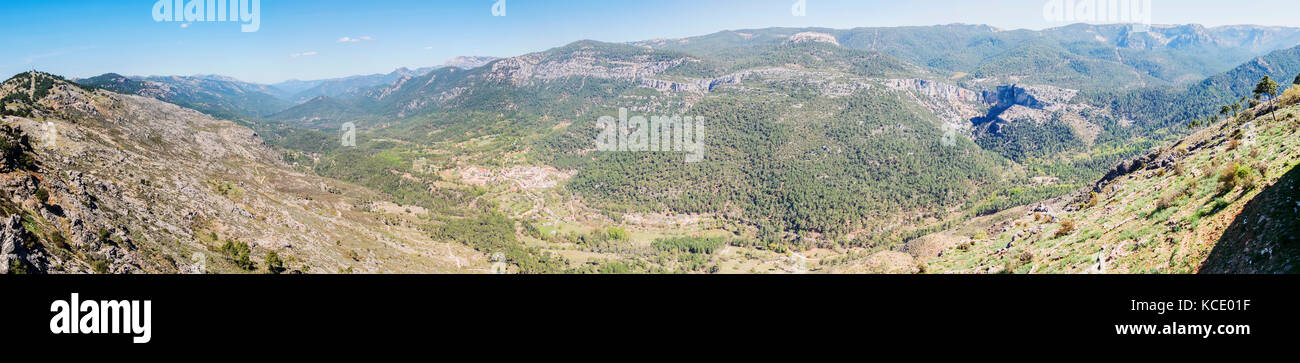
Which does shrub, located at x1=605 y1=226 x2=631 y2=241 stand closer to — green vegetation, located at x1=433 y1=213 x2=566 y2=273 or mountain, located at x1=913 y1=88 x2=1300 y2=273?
green vegetation, located at x1=433 y1=213 x2=566 y2=273

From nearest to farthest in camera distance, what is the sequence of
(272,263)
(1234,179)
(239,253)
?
(1234,179) < (239,253) < (272,263)

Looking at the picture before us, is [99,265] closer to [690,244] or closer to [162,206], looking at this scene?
[162,206]

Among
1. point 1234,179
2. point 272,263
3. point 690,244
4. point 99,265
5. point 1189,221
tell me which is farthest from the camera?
point 690,244

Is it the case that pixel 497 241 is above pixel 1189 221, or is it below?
below

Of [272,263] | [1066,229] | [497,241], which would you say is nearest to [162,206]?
[272,263]

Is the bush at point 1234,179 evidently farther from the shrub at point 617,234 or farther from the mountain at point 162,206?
the shrub at point 617,234

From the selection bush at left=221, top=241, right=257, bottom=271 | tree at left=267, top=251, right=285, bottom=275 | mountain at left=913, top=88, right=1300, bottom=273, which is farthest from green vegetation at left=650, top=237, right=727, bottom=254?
bush at left=221, top=241, right=257, bottom=271
